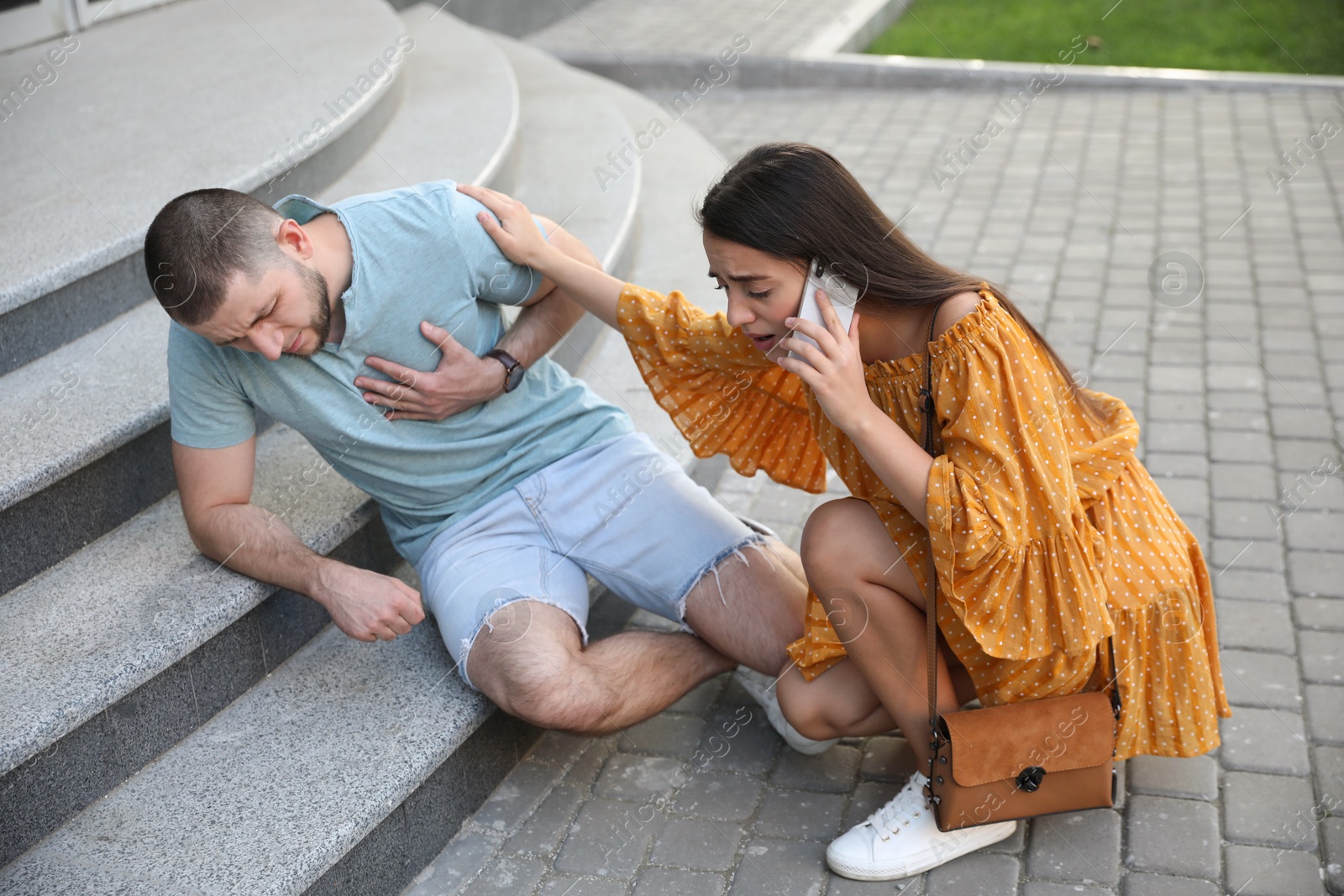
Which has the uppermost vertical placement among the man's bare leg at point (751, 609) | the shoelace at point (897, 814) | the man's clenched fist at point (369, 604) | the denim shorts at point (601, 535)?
the man's clenched fist at point (369, 604)

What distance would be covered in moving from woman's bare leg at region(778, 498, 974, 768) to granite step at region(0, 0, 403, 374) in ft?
7.09

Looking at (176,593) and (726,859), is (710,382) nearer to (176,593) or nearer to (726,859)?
(726,859)

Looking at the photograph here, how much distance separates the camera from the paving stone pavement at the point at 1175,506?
2.49 m

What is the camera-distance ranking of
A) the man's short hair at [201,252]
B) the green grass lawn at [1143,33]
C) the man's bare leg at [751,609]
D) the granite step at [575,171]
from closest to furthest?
the man's short hair at [201,252] < the man's bare leg at [751,609] < the granite step at [575,171] < the green grass lawn at [1143,33]

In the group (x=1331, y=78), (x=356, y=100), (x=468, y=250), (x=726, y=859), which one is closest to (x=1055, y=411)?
(x=726, y=859)

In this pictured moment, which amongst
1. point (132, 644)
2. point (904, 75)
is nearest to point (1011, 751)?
point (132, 644)

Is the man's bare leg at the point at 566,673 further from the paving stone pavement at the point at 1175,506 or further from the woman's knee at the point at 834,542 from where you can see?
the woman's knee at the point at 834,542

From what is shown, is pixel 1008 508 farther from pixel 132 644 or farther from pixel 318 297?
pixel 132 644

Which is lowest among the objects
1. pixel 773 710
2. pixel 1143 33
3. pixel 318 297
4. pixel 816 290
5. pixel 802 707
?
pixel 1143 33

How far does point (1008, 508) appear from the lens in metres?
2.21

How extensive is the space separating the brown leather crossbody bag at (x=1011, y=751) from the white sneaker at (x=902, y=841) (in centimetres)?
5

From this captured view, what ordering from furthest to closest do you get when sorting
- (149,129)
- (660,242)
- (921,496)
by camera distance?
1. (660,242)
2. (149,129)
3. (921,496)

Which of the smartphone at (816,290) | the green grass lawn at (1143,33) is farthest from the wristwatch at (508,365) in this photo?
the green grass lawn at (1143,33)

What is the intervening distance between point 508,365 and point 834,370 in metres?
0.89
